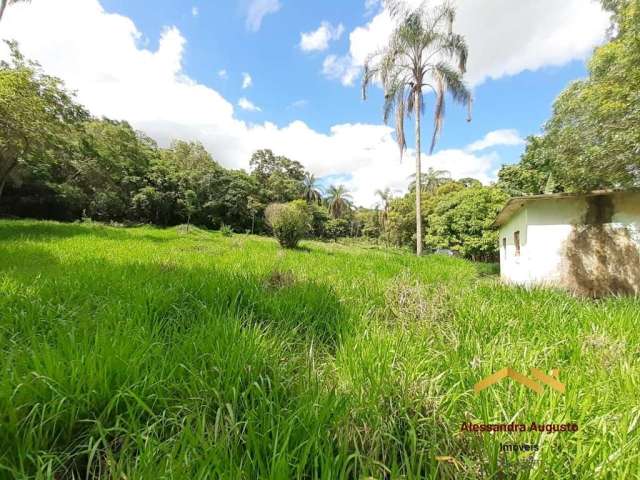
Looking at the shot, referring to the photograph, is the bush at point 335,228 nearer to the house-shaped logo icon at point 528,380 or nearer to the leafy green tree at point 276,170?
the leafy green tree at point 276,170

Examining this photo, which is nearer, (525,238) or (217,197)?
(525,238)

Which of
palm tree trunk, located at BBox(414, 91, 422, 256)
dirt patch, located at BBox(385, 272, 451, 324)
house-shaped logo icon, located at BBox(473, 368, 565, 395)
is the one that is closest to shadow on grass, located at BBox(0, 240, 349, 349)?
dirt patch, located at BBox(385, 272, 451, 324)

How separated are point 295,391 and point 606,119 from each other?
8.49 m

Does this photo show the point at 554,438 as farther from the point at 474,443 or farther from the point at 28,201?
the point at 28,201

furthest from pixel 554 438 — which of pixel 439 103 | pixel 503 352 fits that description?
pixel 439 103

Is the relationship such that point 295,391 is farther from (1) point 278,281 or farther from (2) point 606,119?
(2) point 606,119

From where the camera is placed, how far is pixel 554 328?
8.80ft

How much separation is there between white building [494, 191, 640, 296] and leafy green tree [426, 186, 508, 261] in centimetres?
825

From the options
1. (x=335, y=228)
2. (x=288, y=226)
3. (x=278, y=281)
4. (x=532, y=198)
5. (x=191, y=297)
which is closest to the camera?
(x=191, y=297)

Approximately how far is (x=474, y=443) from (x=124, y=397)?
1.79m

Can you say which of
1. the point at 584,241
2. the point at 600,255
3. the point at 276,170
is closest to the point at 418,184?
the point at 584,241

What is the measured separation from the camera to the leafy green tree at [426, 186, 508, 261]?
613 inches

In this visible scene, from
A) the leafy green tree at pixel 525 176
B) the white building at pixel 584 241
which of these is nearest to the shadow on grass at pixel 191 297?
the white building at pixel 584 241

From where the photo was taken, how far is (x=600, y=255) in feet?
22.5
